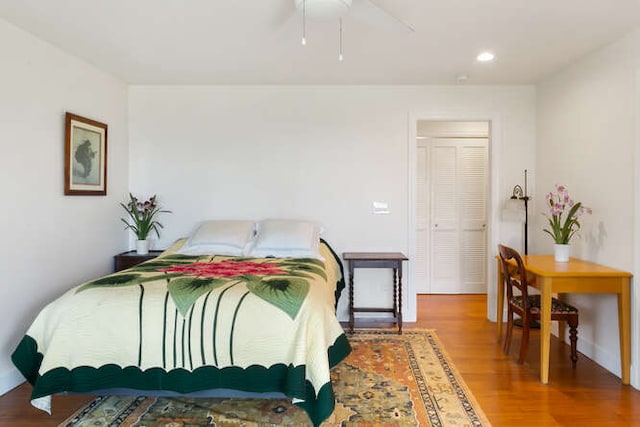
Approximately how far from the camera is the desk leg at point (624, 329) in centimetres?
273

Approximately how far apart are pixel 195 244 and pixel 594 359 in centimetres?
343

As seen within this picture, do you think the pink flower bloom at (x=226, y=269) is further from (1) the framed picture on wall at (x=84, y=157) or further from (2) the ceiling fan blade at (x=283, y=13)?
(2) the ceiling fan blade at (x=283, y=13)

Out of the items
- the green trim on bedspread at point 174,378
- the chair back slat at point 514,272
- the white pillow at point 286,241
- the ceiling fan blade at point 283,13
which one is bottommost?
the green trim on bedspread at point 174,378

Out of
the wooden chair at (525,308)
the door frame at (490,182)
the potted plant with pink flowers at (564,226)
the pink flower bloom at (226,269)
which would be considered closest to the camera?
the pink flower bloom at (226,269)

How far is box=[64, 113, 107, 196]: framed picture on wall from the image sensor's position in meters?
3.25

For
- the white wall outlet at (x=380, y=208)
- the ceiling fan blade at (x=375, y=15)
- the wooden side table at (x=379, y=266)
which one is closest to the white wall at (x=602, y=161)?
the wooden side table at (x=379, y=266)

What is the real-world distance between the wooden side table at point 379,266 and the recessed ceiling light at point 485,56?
183 cm

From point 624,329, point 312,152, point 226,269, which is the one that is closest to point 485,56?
point 312,152

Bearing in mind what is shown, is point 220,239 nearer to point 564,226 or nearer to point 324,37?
point 324,37

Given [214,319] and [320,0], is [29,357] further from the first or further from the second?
[320,0]

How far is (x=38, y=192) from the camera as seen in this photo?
9.76 feet

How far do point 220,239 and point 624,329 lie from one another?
3.16 metres

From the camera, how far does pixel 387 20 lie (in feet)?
7.27

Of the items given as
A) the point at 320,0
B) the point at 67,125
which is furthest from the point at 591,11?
the point at 67,125
